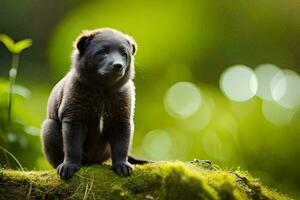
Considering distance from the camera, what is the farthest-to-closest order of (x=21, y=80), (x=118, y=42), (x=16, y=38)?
(x=16, y=38)
(x=21, y=80)
(x=118, y=42)

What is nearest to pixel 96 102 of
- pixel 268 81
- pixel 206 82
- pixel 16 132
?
pixel 16 132

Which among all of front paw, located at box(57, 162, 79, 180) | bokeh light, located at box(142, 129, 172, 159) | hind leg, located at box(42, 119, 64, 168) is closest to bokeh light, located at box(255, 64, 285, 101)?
bokeh light, located at box(142, 129, 172, 159)

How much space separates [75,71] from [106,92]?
335mm

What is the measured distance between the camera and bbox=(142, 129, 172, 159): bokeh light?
9234 millimetres

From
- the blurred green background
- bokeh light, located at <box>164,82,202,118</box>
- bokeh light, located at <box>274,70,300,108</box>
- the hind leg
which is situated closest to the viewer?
the hind leg

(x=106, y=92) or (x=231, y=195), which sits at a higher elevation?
(x=106, y=92)

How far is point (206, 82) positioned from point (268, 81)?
96 cm

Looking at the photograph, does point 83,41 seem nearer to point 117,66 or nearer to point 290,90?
point 117,66

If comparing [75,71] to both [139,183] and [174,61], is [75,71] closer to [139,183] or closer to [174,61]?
[139,183]

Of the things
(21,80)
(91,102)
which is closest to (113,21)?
(21,80)

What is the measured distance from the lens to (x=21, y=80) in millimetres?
10297

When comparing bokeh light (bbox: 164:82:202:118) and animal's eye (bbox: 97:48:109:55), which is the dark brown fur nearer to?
animal's eye (bbox: 97:48:109:55)

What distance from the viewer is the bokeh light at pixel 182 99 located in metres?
9.02

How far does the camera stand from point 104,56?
5.58 m
